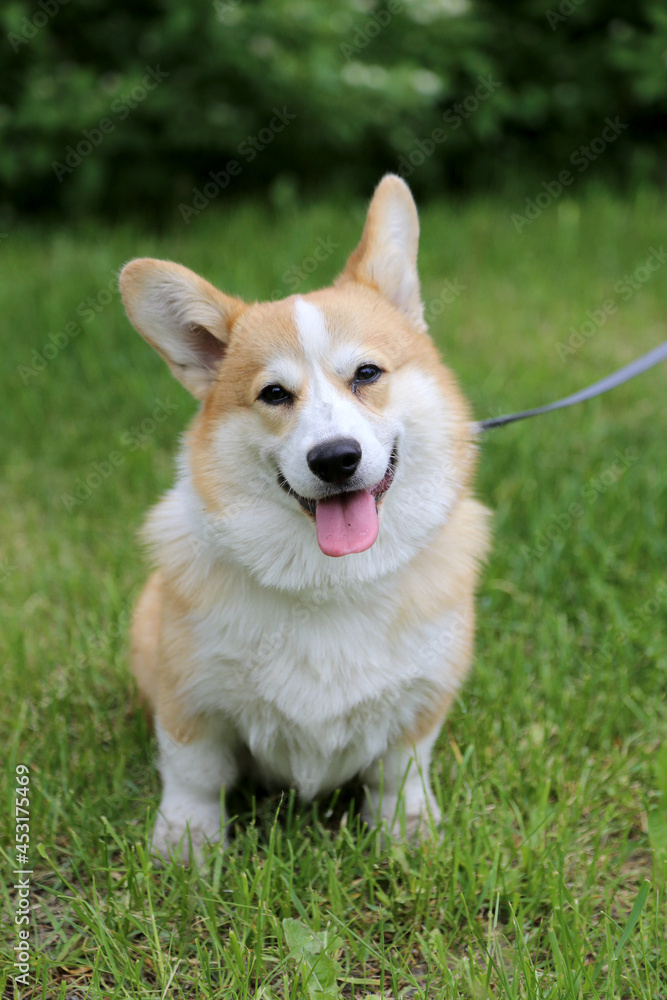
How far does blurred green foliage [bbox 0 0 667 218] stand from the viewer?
514 centimetres

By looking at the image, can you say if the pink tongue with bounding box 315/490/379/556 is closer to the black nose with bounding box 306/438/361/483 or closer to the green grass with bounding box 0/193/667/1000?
the black nose with bounding box 306/438/361/483

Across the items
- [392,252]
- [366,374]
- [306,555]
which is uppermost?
[392,252]

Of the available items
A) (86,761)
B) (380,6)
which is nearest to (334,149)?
(380,6)

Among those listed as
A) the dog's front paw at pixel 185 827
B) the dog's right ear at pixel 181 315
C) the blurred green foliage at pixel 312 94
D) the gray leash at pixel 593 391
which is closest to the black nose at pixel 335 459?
the dog's right ear at pixel 181 315

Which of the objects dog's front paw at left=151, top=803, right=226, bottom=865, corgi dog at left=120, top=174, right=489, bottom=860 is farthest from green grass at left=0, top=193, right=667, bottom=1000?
corgi dog at left=120, top=174, right=489, bottom=860

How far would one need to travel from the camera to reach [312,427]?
1.89 meters

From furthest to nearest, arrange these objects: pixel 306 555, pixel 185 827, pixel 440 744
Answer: pixel 440 744 → pixel 185 827 → pixel 306 555

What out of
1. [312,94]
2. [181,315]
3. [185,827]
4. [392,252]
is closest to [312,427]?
[181,315]

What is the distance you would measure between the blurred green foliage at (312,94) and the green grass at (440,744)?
1.27m

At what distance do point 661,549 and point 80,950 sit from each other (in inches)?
86.5

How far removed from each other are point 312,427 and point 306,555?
290mm

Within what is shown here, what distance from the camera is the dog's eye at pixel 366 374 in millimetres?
2045

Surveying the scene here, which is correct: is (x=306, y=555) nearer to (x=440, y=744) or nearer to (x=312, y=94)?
(x=440, y=744)

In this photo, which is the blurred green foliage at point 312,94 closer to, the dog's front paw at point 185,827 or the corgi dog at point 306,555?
the corgi dog at point 306,555
